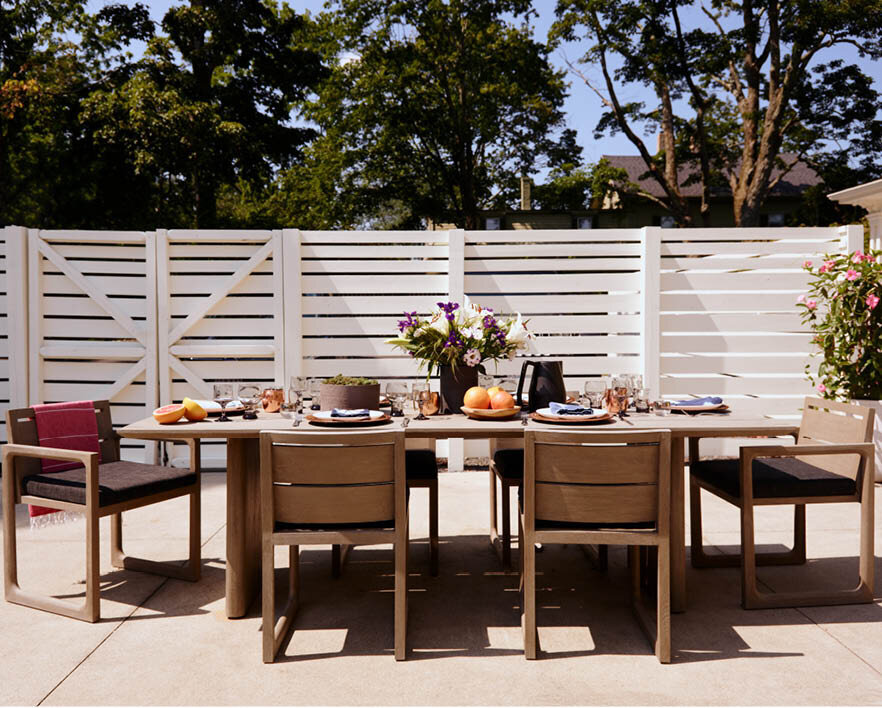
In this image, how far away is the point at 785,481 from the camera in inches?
110

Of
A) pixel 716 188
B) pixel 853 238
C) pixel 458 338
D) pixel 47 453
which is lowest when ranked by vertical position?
pixel 47 453

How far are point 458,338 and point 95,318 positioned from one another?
3.74 m

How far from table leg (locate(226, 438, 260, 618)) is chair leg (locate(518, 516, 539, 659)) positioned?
44.1 inches

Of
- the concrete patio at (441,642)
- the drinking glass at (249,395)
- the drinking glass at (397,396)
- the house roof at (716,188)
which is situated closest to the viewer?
the concrete patio at (441,642)

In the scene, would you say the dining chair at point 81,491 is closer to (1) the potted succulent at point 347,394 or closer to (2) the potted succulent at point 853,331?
(1) the potted succulent at point 347,394

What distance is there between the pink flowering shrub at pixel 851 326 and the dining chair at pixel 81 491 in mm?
4222

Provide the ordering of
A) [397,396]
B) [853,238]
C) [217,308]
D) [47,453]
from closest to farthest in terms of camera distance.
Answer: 1. [47,453]
2. [397,396]
3. [853,238]
4. [217,308]

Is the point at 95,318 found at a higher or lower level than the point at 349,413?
higher

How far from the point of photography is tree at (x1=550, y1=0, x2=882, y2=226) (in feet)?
38.3

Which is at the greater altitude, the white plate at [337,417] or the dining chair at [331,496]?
the white plate at [337,417]

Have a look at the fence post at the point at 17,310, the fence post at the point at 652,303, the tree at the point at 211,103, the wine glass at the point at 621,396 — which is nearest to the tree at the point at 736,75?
the tree at the point at 211,103

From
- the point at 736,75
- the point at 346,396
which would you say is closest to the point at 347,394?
the point at 346,396

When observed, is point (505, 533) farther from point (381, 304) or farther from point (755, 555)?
point (381, 304)

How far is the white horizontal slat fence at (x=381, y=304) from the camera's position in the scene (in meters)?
5.35
